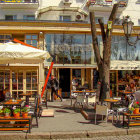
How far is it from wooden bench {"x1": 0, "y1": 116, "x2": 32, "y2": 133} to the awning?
1020 centimetres

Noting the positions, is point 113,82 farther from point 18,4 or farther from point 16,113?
point 16,113

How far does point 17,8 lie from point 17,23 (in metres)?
3.78

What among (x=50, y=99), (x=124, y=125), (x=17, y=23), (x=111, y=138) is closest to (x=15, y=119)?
(x=111, y=138)

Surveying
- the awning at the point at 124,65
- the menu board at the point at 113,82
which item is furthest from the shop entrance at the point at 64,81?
the awning at the point at 124,65

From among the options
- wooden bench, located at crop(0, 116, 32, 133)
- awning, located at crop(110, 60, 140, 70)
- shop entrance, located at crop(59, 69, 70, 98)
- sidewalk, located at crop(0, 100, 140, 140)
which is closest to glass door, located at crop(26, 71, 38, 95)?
shop entrance, located at crop(59, 69, 70, 98)

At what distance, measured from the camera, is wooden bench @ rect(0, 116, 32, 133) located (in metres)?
7.26

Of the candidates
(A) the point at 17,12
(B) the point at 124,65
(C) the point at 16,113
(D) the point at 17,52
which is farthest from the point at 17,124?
(A) the point at 17,12

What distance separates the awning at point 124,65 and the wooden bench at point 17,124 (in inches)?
402

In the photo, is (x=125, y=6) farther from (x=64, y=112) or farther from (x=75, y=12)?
(x=64, y=112)

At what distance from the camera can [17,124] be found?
24.5ft

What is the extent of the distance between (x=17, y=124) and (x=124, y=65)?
37.0ft

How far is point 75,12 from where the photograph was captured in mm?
19391

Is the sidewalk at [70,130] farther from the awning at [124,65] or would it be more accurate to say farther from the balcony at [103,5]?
the balcony at [103,5]

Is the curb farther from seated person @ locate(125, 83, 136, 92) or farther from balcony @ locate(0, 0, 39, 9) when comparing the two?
balcony @ locate(0, 0, 39, 9)
